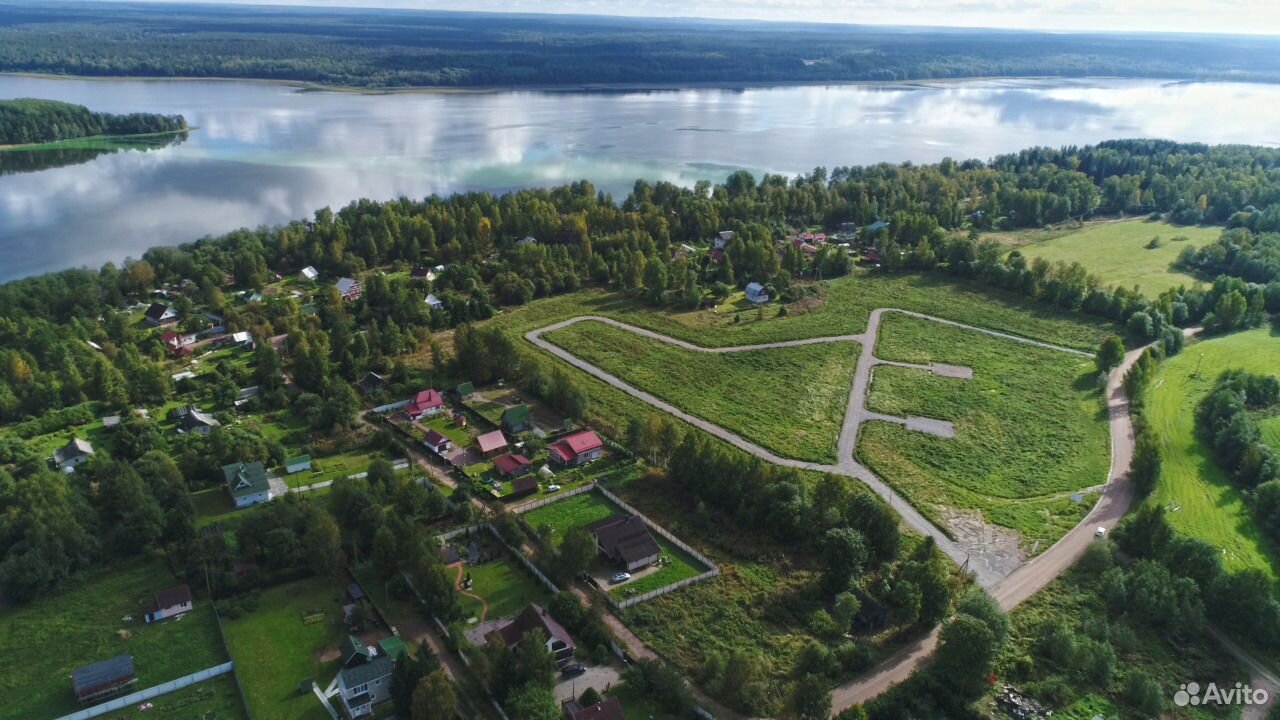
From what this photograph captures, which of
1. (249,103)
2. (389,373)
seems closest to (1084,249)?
(389,373)

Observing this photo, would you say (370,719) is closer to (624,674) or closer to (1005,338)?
(624,674)

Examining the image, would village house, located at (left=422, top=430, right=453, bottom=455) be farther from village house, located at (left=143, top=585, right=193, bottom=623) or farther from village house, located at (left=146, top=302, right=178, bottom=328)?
village house, located at (left=146, top=302, right=178, bottom=328)

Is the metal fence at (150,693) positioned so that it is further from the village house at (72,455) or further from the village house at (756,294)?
the village house at (756,294)

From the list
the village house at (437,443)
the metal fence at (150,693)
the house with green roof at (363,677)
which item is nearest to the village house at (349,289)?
the village house at (437,443)

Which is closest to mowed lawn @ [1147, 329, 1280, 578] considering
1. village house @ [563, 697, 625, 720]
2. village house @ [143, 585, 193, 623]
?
village house @ [563, 697, 625, 720]

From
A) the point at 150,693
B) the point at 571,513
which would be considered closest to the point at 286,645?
the point at 150,693
